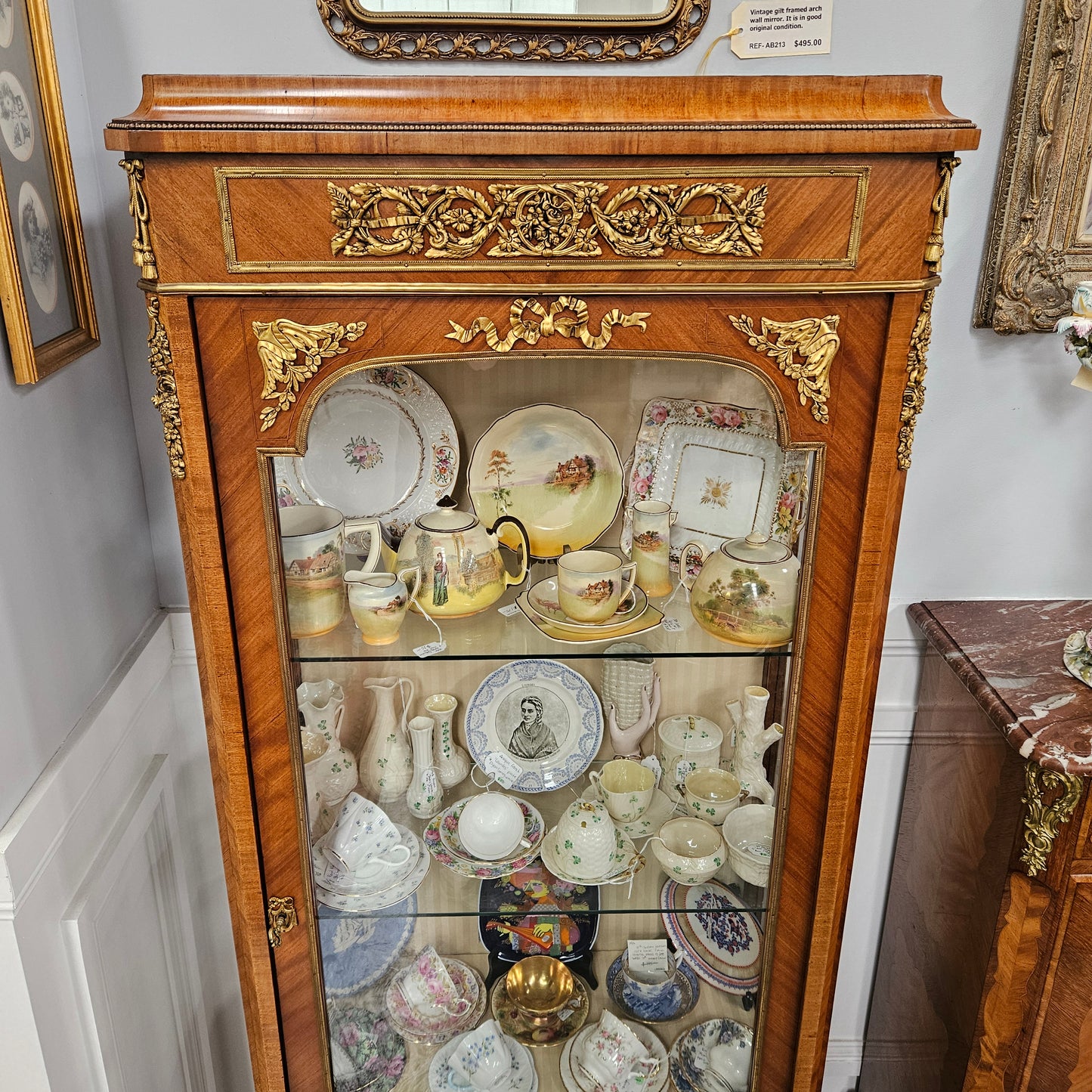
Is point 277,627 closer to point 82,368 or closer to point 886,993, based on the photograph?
point 82,368

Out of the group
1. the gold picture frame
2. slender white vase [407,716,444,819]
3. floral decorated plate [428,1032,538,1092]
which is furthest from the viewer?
floral decorated plate [428,1032,538,1092]

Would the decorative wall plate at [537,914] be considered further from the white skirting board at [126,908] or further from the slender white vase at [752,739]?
the white skirting board at [126,908]

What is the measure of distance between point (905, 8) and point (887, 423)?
1.88ft

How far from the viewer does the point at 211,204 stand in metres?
0.72

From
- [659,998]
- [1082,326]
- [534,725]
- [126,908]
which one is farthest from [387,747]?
[1082,326]

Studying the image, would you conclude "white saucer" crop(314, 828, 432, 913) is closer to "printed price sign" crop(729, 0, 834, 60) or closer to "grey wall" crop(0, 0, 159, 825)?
"grey wall" crop(0, 0, 159, 825)

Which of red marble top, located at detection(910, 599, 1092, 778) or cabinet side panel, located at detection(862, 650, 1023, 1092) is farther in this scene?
cabinet side panel, located at detection(862, 650, 1023, 1092)

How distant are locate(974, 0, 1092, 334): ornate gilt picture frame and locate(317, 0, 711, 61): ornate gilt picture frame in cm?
40

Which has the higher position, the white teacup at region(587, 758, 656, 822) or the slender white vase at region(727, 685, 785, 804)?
the slender white vase at region(727, 685, 785, 804)

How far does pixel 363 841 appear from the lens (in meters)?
1.02

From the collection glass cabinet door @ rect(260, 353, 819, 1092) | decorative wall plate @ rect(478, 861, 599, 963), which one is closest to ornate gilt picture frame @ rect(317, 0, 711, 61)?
glass cabinet door @ rect(260, 353, 819, 1092)

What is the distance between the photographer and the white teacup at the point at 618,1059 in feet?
3.83

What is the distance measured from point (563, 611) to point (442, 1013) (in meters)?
0.60

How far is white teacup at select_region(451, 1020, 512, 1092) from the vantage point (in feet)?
3.82
